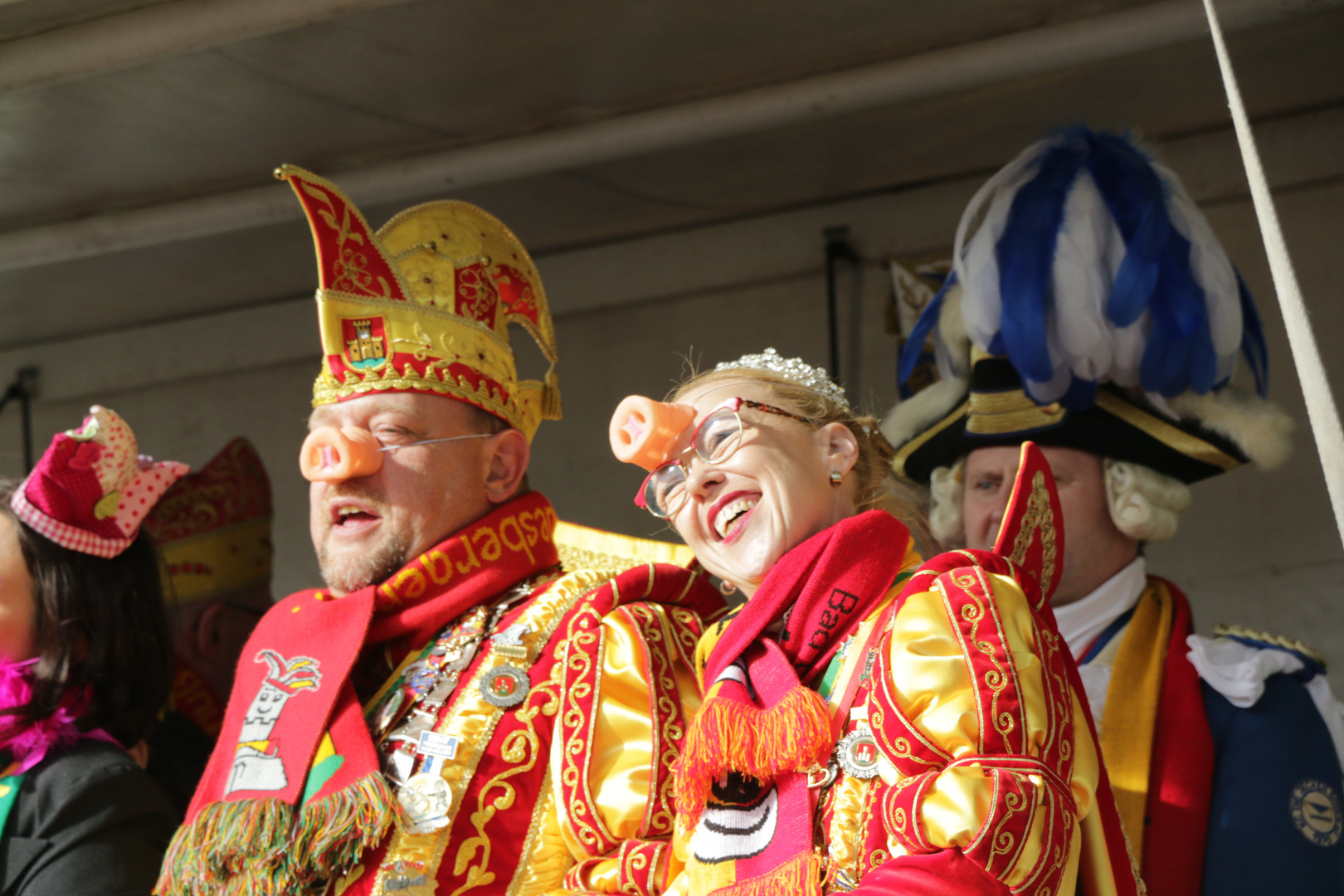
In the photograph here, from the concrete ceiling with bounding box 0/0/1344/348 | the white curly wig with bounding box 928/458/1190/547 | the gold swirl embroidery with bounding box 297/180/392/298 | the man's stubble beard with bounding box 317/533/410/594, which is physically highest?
the concrete ceiling with bounding box 0/0/1344/348

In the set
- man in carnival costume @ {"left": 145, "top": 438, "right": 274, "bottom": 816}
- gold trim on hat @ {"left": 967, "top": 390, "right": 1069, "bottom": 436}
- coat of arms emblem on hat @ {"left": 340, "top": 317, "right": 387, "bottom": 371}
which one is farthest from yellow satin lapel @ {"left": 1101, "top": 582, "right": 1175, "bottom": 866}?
man in carnival costume @ {"left": 145, "top": 438, "right": 274, "bottom": 816}

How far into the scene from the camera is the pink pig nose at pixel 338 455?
2627 mm

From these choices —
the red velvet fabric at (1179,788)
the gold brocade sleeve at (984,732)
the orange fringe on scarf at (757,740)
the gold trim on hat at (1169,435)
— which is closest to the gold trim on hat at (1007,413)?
the gold trim on hat at (1169,435)

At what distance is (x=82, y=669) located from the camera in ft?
Answer: 9.49

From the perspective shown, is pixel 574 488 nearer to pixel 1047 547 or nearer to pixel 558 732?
pixel 558 732

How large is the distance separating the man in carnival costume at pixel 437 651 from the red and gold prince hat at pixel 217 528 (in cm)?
162

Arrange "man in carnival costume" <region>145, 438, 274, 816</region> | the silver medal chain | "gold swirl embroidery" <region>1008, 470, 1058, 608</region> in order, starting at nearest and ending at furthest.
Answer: "gold swirl embroidery" <region>1008, 470, 1058, 608</region> < the silver medal chain < "man in carnival costume" <region>145, 438, 274, 816</region>

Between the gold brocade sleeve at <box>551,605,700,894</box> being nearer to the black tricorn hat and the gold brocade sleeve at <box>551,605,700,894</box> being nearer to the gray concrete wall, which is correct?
the black tricorn hat

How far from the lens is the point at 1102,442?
281cm

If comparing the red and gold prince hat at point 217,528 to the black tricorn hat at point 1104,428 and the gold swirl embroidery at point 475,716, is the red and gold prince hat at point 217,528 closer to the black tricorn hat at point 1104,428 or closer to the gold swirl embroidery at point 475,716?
the gold swirl embroidery at point 475,716

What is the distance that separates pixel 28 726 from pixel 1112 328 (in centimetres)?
233

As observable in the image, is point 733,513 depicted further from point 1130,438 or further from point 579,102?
point 579,102

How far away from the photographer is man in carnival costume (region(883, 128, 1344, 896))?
2436mm

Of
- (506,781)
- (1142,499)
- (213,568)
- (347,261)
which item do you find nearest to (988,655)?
(506,781)
